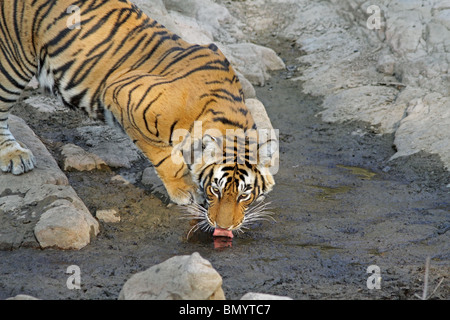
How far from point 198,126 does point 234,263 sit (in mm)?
1100

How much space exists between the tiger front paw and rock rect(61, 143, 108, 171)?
597mm

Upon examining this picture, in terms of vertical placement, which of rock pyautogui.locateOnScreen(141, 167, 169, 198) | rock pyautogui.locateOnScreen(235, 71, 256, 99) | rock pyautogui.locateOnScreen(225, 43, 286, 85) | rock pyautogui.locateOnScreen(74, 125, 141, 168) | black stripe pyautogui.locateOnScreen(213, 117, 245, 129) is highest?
rock pyautogui.locateOnScreen(225, 43, 286, 85)

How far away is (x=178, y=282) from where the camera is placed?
135 inches

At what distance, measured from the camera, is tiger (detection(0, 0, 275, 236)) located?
16.2 feet

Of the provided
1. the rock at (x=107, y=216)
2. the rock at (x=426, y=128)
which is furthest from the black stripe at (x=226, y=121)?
the rock at (x=426, y=128)

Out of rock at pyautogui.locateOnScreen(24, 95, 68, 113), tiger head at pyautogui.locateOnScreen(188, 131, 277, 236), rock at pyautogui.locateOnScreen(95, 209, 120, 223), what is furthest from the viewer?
rock at pyautogui.locateOnScreen(24, 95, 68, 113)

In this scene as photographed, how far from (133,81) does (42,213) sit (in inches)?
51.0

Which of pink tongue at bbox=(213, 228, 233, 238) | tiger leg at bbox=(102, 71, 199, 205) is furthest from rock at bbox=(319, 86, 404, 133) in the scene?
pink tongue at bbox=(213, 228, 233, 238)

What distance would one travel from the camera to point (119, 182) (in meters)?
6.04

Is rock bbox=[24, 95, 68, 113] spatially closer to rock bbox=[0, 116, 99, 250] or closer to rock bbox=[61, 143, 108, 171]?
rock bbox=[61, 143, 108, 171]
